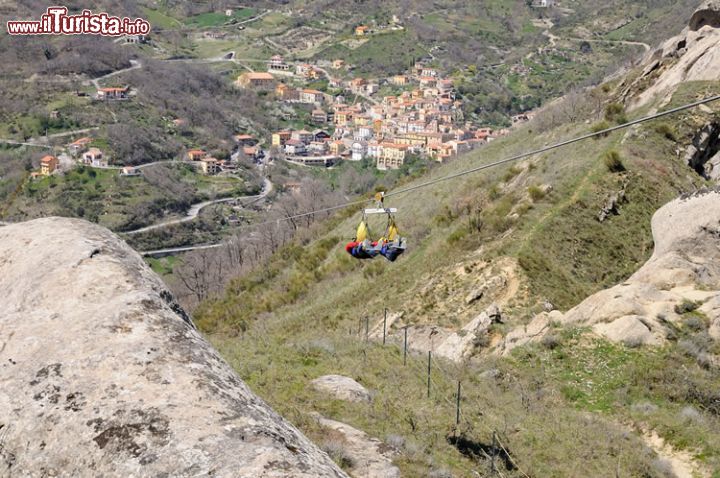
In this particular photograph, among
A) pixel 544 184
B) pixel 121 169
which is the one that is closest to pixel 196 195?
pixel 121 169

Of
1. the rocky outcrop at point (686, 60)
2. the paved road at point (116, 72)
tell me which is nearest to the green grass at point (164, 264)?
the rocky outcrop at point (686, 60)

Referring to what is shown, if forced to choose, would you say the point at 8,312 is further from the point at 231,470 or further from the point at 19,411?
the point at 231,470

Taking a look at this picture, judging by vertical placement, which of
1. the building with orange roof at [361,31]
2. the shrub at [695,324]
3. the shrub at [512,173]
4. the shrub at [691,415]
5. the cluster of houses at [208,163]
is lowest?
the cluster of houses at [208,163]

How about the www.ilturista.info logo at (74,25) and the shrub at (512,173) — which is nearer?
the shrub at (512,173)

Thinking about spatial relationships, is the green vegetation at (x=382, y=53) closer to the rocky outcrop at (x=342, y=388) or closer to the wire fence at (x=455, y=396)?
the wire fence at (x=455, y=396)

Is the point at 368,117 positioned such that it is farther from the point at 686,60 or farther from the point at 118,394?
the point at 118,394

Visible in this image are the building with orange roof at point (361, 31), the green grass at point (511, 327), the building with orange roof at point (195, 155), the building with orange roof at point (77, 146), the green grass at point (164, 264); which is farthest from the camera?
the building with orange roof at point (361, 31)
